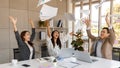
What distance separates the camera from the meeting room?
8.30 feet

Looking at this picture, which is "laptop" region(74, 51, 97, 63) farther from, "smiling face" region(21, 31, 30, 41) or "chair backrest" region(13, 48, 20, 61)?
"chair backrest" region(13, 48, 20, 61)

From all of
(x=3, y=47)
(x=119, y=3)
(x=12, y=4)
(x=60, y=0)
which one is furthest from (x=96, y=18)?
(x=3, y=47)

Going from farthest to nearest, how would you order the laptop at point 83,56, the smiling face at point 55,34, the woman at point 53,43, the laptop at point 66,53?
the smiling face at point 55,34 < the woman at point 53,43 < the laptop at point 66,53 < the laptop at point 83,56

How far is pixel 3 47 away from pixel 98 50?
241 centimetres

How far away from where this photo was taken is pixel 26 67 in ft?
7.07

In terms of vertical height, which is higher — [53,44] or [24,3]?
[24,3]

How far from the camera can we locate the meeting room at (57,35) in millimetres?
2531

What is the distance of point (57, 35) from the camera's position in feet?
11.3

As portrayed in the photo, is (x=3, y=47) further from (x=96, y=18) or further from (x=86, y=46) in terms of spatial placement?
(x=96, y=18)

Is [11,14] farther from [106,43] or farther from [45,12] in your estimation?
[106,43]

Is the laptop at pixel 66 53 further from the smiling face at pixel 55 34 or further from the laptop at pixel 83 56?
the smiling face at pixel 55 34

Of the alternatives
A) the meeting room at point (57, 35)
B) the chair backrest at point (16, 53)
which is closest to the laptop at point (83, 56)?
the meeting room at point (57, 35)

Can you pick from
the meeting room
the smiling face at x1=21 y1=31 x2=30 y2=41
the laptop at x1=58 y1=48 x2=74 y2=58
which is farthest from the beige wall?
the laptop at x1=58 y1=48 x2=74 y2=58

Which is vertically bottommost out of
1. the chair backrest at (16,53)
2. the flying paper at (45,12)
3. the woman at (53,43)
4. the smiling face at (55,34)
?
the chair backrest at (16,53)
